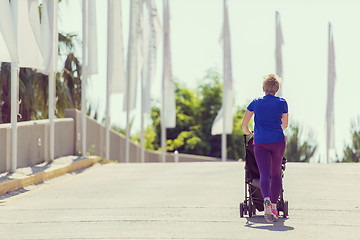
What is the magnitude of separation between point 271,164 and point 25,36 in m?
8.55

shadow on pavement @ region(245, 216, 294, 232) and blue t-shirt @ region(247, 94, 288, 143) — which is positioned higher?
blue t-shirt @ region(247, 94, 288, 143)

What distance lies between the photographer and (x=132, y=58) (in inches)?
1368

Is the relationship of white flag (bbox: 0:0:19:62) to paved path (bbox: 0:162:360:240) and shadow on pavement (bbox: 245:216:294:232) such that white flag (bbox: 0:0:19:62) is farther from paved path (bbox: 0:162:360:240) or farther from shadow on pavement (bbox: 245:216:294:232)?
shadow on pavement (bbox: 245:216:294:232)

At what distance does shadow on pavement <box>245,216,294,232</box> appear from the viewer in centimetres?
1009

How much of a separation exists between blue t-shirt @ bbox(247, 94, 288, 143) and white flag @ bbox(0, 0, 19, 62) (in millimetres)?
6407

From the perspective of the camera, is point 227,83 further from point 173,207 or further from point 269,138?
point 269,138

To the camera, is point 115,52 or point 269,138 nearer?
point 269,138

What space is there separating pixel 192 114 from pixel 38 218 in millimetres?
55609

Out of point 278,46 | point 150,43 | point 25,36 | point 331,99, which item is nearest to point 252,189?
point 25,36

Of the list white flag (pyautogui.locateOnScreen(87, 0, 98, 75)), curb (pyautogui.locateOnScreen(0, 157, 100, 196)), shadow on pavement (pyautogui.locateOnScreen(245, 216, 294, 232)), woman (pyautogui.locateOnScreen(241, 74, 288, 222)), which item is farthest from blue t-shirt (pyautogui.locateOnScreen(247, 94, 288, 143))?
white flag (pyautogui.locateOnScreen(87, 0, 98, 75))

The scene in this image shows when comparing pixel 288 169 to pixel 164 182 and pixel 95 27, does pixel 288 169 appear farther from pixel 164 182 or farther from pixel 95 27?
pixel 95 27

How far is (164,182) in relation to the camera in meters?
17.1

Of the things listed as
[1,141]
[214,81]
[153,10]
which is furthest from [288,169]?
[214,81]

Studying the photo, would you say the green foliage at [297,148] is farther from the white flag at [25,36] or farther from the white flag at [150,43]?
the white flag at [25,36]
